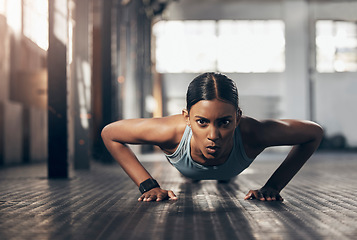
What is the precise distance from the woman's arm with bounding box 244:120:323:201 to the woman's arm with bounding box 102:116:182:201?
44cm

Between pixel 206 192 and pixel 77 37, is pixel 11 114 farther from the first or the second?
pixel 206 192

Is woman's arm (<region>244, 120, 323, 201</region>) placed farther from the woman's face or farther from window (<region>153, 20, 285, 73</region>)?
window (<region>153, 20, 285, 73</region>)

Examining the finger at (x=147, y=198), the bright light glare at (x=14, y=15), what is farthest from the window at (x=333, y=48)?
the finger at (x=147, y=198)

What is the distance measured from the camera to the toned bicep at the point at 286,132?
204 cm

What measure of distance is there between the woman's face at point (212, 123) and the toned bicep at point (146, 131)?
257 millimetres

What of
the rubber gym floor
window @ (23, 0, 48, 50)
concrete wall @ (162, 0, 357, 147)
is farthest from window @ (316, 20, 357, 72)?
the rubber gym floor

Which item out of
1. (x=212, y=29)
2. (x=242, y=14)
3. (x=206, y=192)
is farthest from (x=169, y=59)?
(x=206, y=192)

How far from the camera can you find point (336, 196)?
239 centimetres

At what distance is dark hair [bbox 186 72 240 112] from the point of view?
1.81 metres

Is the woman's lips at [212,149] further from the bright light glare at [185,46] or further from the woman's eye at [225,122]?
the bright light glare at [185,46]

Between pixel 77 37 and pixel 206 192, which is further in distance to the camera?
pixel 77 37

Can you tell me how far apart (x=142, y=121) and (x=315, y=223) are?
0.96 m

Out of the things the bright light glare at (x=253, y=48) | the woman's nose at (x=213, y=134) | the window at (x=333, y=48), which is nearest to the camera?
the woman's nose at (x=213, y=134)

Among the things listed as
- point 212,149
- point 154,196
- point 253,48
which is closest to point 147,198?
point 154,196
